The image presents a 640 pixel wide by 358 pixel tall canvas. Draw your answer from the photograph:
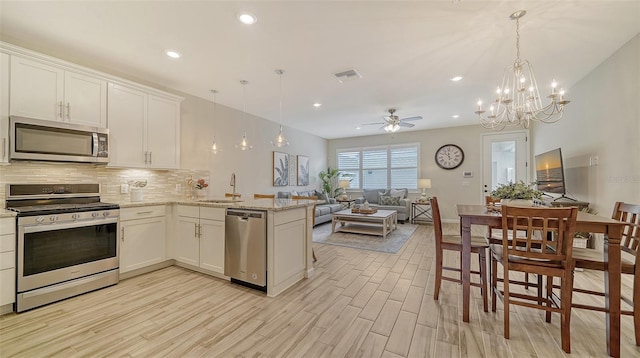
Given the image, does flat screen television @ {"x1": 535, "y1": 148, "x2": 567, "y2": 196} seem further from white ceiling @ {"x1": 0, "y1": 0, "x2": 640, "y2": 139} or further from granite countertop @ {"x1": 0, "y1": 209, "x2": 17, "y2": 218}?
granite countertop @ {"x1": 0, "y1": 209, "x2": 17, "y2": 218}

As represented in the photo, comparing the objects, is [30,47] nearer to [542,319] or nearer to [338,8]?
[338,8]

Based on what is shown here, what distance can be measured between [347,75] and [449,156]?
4.87 m

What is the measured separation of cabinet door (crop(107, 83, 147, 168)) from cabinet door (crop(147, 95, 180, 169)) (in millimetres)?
101

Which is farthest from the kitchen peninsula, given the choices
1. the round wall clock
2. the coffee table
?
the round wall clock

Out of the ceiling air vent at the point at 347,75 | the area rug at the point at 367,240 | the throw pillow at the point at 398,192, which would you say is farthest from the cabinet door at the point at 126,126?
the throw pillow at the point at 398,192

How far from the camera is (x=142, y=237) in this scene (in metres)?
3.08

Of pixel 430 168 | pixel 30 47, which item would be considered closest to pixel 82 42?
pixel 30 47

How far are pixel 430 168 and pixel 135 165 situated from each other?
22.6 ft

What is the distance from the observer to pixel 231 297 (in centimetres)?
254

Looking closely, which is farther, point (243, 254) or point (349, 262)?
point (349, 262)

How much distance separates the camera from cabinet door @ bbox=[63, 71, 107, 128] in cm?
273

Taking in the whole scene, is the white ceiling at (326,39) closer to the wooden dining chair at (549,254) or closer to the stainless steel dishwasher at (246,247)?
the wooden dining chair at (549,254)

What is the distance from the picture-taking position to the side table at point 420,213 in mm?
6807

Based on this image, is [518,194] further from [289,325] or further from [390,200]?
[390,200]
